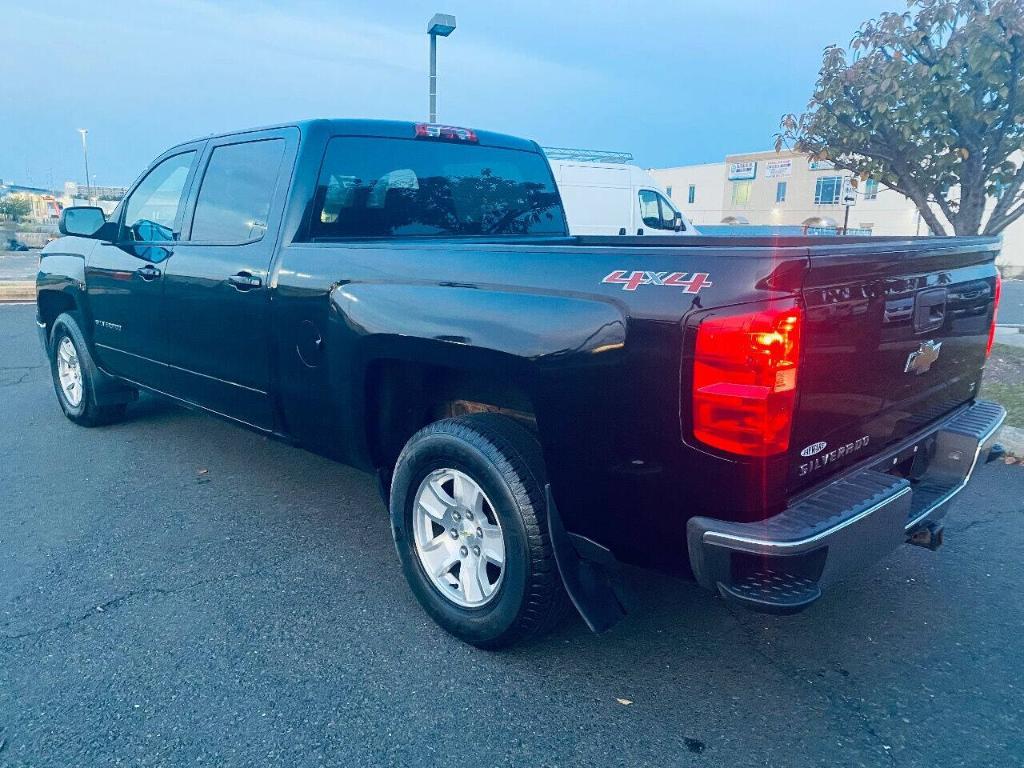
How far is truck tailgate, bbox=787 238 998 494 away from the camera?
226 centimetres

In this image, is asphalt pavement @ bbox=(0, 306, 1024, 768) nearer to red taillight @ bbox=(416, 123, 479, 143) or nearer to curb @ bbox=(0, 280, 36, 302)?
red taillight @ bbox=(416, 123, 479, 143)

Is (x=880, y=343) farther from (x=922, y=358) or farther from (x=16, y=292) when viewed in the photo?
(x=16, y=292)

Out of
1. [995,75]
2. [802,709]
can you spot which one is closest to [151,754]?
[802,709]

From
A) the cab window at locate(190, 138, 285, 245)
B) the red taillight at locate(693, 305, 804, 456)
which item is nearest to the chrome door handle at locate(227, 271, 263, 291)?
the cab window at locate(190, 138, 285, 245)

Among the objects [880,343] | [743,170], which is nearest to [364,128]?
[880,343]

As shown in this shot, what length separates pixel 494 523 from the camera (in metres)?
2.89

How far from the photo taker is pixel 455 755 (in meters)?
2.38

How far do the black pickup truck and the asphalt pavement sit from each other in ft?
1.04

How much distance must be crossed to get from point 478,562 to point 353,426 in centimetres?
84

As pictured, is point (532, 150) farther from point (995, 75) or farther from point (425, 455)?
point (995, 75)

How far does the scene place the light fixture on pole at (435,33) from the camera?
11906 millimetres

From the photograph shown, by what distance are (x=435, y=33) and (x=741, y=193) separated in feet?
138

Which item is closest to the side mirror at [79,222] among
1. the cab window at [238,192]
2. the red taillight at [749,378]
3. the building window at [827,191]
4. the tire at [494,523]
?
the cab window at [238,192]

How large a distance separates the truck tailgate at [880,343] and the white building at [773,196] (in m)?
39.4
